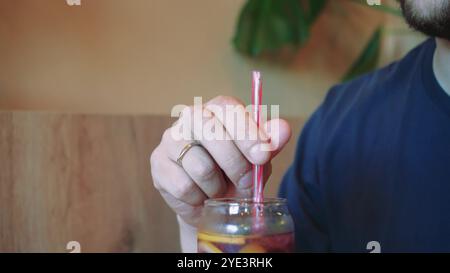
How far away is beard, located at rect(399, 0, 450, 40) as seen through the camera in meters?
0.71

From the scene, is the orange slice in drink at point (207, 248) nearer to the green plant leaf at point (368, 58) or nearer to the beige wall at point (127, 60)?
the beige wall at point (127, 60)

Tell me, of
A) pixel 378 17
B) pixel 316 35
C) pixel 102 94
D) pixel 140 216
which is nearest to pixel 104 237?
pixel 140 216

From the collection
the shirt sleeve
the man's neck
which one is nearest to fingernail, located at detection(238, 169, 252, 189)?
the shirt sleeve

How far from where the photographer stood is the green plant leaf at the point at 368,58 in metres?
1.29

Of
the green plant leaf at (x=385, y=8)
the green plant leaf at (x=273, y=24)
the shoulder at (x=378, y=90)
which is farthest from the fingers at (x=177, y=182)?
the green plant leaf at (x=385, y=8)

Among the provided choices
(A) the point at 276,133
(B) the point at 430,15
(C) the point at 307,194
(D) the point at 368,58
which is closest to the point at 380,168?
(C) the point at 307,194

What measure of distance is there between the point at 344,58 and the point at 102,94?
711 millimetres

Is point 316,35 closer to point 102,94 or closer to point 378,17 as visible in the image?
point 378,17

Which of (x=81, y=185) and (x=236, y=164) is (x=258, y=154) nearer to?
(x=236, y=164)

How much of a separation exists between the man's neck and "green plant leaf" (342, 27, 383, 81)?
19.5 inches

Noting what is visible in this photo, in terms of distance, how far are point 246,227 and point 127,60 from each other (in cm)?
60

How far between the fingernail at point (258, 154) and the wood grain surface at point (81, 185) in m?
0.25

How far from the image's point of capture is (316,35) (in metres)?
1.26

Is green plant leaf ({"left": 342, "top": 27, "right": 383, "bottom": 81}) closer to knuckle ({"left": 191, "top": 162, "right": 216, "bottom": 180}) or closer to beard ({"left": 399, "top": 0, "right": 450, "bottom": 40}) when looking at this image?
beard ({"left": 399, "top": 0, "right": 450, "bottom": 40})
